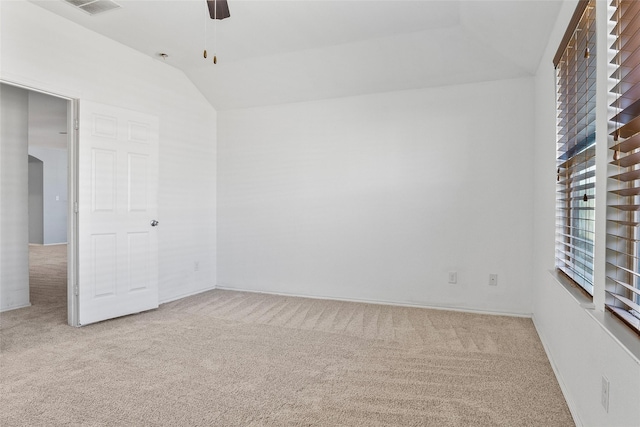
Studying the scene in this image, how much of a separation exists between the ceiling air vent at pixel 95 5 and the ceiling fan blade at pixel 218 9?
803 millimetres

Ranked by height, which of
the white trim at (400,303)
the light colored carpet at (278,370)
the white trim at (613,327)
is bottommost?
the light colored carpet at (278,370)

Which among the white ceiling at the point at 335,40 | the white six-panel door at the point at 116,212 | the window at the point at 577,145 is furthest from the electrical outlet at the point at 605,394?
the white six-panel door at the point at 116,212

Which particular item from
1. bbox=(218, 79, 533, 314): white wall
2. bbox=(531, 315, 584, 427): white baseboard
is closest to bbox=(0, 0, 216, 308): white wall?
bbox=(218, 79, 533, 314): white wall

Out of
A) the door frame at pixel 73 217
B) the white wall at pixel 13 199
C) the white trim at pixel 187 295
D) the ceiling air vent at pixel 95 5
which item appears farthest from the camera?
the white trim at pixel 187 295

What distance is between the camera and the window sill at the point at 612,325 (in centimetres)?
130

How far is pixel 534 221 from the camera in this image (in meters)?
3.75

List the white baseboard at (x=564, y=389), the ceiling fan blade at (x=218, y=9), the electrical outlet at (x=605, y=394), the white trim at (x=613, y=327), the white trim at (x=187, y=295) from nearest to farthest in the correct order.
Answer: the white trim at (x=613, y=327), the electrical outlet at (x=605, y=394), the white baseboard at (x=564, y=389), the ceiling fan blade at (x=218, y=9), the white trim at (x=187, y=295)

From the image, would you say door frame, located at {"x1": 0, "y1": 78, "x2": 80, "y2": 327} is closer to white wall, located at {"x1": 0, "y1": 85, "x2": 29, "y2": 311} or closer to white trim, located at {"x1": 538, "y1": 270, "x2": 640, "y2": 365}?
white wall, located at {"x1": 0, "y1": 85, "x2": 29, "y2": 311}

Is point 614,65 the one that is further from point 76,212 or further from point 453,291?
point 76,212

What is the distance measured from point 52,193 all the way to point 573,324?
38.6 feet

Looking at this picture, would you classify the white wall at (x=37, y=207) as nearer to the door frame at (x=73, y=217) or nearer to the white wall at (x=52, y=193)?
the white wall at (x=52, y=193)

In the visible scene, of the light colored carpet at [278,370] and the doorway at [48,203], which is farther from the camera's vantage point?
the doorway at [48,203]

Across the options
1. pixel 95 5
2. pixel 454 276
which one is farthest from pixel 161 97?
pixel 454 276

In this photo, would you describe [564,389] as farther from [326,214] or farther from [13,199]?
[13,199]
